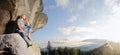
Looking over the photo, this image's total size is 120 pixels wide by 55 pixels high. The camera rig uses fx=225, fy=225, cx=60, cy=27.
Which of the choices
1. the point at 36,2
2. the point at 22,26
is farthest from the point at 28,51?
the point at 36,2

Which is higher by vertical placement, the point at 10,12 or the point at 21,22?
the point at 10,12

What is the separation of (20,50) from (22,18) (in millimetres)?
2515

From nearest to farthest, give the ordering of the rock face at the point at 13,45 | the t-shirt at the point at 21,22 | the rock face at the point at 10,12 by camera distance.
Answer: the rock face at the point at 13,45 → the t-shirt at the point at 21,22 → the rock face at the point at 10,12

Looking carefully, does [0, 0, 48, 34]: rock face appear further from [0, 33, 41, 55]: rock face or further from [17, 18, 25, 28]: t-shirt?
[17, 18, 25, 28]: t-shirt

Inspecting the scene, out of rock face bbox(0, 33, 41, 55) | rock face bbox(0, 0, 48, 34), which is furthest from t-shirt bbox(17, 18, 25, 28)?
rock face bbox(0, 0, 48, 34)

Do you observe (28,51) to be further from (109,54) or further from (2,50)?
(109,54)

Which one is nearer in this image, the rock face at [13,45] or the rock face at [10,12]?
the rock face at [13,45]

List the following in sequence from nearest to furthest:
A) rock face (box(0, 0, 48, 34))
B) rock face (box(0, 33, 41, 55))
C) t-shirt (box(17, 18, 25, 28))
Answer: rock face (box(0, 33, 41, 55)) → t-shirt (box(17, 18, 25, 28)) → rock face (box(0, 0, 48, 34))

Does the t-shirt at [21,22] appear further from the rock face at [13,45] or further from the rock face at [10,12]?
the rock face at [10,12]

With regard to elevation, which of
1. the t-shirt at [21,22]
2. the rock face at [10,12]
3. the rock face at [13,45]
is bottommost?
the rock face at [13,45]

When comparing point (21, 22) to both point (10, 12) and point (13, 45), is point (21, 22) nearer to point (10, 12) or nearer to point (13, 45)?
point (13, 45)

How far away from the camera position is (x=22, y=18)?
57.5 feet

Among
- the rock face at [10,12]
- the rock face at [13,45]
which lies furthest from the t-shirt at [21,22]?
the rock face at [10,12]

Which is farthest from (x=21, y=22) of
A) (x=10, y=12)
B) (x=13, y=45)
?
(x=10, y=12)
